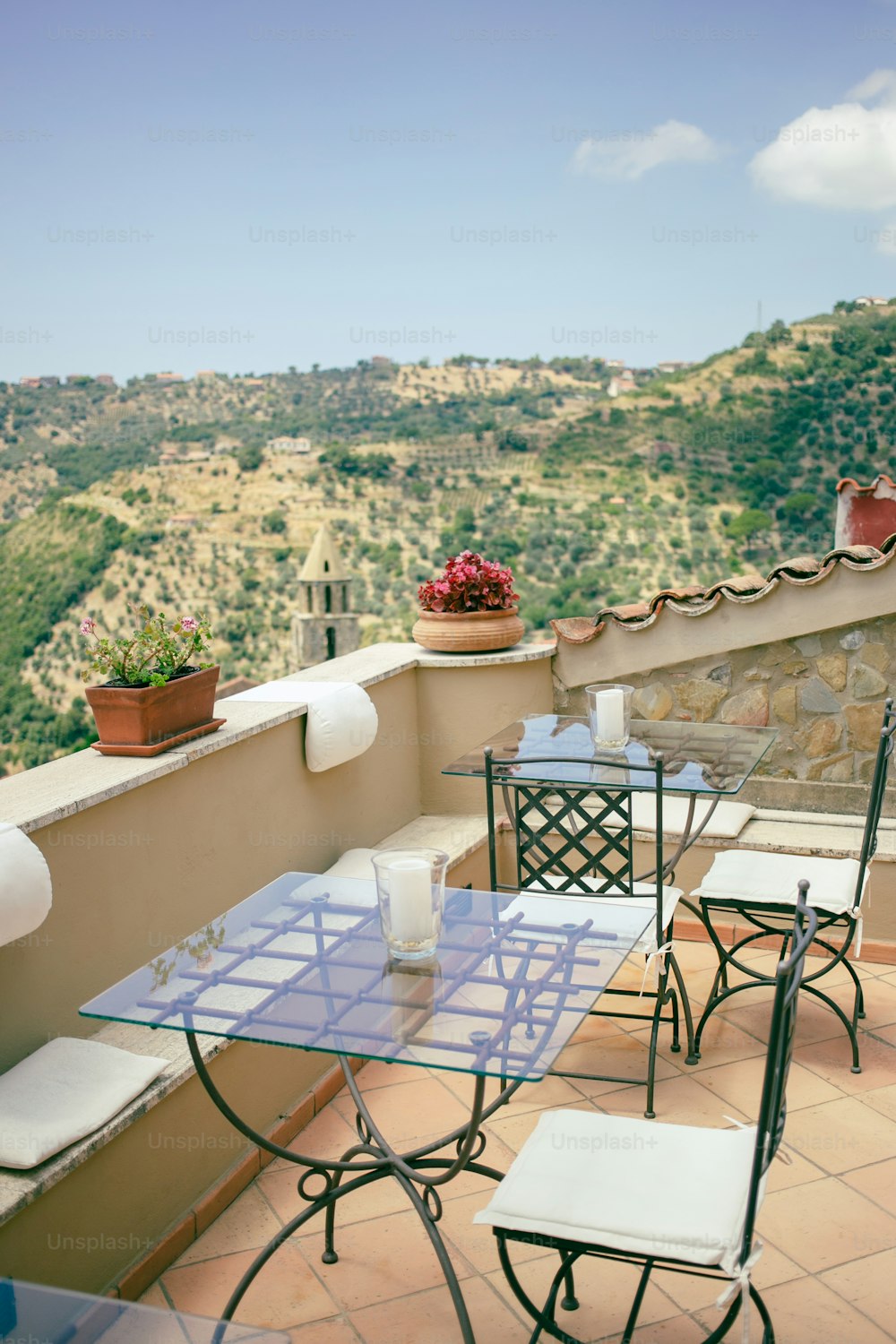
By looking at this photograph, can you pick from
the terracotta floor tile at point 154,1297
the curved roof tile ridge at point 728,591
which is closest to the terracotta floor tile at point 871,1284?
the terracotta floor tile at point 154,1297

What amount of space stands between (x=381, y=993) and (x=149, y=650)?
4.38 ft

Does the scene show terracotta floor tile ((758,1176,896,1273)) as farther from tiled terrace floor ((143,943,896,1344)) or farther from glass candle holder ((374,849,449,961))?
glass candle holder ((374,849,449,961))

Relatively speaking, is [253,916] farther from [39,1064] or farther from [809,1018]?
[809,1018]

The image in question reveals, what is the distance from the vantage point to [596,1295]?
2064 mm

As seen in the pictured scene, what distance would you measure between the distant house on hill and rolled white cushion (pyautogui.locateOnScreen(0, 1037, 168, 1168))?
3609 centimetres

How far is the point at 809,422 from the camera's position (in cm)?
2528

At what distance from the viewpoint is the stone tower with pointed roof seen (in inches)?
1361

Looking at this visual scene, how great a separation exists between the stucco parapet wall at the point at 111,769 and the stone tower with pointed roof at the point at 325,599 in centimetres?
3098

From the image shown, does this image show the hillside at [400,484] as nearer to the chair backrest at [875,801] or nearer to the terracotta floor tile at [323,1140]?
the chair backrest at [875,801]

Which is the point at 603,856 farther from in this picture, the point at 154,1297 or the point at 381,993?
the point at 154,1297

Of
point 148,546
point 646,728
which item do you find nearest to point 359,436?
point 148,546

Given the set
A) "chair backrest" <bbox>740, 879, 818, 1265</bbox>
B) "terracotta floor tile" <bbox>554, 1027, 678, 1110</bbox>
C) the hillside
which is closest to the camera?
"chair backrest" <bbox>740, 879, 818, 1265</bbox>

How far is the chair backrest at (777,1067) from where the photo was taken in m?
1.46

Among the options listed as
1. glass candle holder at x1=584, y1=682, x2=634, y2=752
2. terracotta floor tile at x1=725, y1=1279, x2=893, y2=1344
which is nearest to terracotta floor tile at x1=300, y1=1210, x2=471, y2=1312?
terracotta floor tile at x1=725, y1=1279, x2=893, y2=1344
